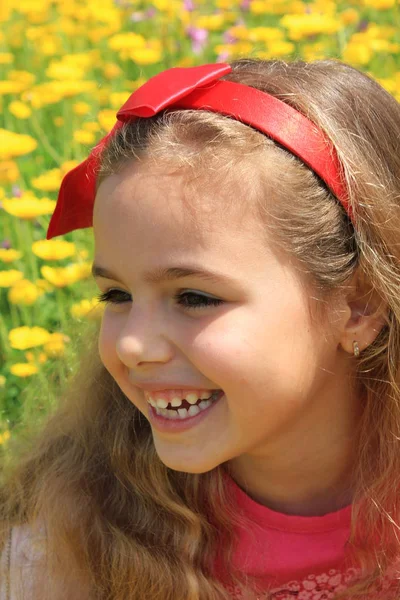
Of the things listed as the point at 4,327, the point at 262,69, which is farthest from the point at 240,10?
the point at 262,69

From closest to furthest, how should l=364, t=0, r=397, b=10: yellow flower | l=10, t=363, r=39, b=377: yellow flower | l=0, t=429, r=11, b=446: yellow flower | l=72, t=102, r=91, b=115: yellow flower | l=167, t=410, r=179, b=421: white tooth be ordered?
l=167, t=410, r=179, b=421: white tooth
l=0, t=429, r=11, b=446: yellow flower
l=10, t=363, r=39, b=377: yellow flower
l=72, t=102, r=91, b=115: yellow flower
l=364, t=0, r=397, b=10: yellow flower

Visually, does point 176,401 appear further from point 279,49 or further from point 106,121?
point 279,49

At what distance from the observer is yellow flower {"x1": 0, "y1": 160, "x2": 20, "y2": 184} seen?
2.49m

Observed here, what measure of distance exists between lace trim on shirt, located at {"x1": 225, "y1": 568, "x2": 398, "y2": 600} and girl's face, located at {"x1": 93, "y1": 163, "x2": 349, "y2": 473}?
0.28 metres

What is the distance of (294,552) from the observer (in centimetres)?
170

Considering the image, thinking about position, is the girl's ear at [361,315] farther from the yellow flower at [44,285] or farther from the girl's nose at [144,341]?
the yellow flower at [44,285]

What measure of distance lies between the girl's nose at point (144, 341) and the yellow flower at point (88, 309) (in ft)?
1.44

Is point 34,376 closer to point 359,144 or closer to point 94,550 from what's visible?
point 94,550

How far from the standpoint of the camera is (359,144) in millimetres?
1569

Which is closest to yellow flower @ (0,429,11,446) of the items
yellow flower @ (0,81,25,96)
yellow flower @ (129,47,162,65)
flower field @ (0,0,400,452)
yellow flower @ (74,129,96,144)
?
flower field @ (0,0,400,452)

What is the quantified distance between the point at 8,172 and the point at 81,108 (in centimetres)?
30

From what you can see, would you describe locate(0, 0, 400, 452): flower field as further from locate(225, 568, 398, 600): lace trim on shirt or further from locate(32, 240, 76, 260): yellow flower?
locate(225, 568, 398, 600): lace trim on shirt

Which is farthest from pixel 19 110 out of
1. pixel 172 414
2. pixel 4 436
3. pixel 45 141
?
pixel 172 414

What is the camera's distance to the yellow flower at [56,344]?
2.16 metres
